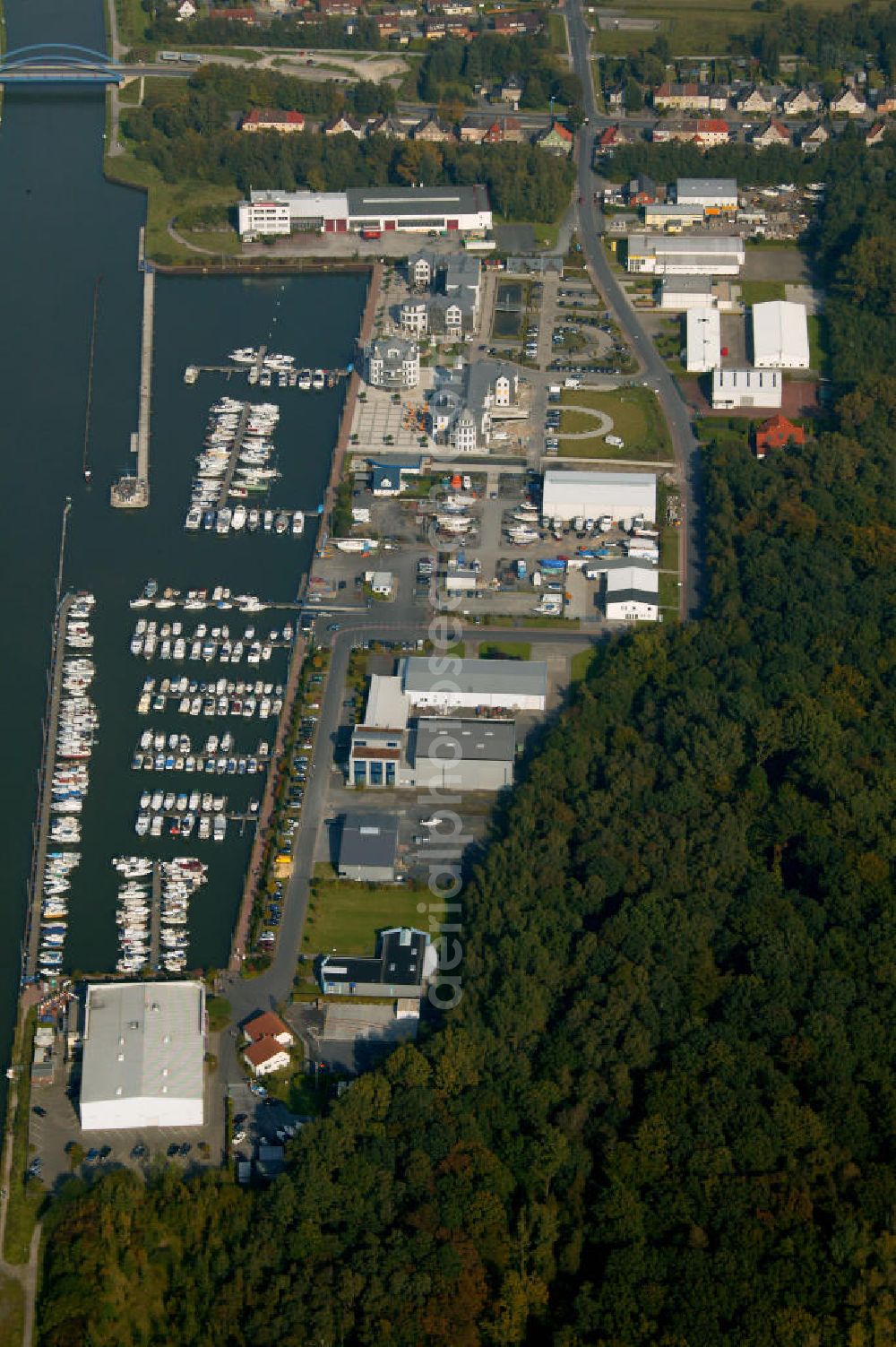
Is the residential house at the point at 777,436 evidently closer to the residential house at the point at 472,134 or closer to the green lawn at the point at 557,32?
the residential house at the point at 472,134

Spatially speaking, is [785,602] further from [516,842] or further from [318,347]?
[318,347]

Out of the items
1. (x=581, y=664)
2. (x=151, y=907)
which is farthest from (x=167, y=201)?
(x=151, y=907)

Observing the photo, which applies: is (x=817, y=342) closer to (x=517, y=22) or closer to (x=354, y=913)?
(x=517, y=22)

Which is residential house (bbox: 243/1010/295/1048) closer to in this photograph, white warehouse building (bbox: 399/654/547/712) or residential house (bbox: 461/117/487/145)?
white warehouse building (bbox: 399/654/547/712)

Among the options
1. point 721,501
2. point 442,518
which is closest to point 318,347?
point 442,518

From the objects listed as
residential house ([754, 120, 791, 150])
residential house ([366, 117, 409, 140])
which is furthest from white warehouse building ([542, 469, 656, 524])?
residential house ([366, 117, 409, 140])

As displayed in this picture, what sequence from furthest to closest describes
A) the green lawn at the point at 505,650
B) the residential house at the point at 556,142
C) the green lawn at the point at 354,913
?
the residential house at the point at 556,142
the green lawn at the point at 505,650
the green lawn at the point at 354,913

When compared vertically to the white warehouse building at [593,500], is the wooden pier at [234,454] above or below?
above

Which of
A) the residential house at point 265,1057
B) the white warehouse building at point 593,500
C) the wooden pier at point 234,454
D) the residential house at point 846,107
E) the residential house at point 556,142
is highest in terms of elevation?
the residential house at point 846,107

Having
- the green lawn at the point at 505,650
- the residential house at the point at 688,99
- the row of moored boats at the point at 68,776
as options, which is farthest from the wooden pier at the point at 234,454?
the residential house at the point at 688,99
